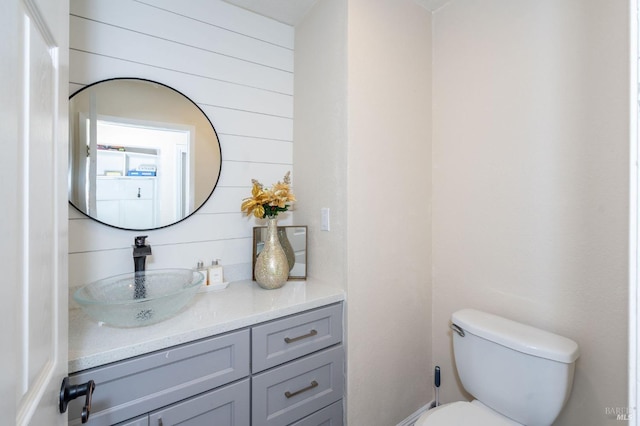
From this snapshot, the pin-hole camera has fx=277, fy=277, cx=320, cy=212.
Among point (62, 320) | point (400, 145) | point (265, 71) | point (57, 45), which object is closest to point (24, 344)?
point (62, 320)

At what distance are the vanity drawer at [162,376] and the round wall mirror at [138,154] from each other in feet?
2.32

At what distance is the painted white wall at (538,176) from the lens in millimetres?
1121

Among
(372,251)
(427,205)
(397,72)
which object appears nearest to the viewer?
(372,251)

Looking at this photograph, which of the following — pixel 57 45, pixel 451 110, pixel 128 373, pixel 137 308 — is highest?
pixel 451 110

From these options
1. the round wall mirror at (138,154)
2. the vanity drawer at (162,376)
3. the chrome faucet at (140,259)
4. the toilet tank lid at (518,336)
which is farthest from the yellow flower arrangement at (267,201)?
the toilet tank lid at (518,336)

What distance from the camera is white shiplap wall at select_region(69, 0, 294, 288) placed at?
130 centimetres

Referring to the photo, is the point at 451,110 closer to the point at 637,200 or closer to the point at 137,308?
the point at 637,200

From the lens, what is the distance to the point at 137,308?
991mm

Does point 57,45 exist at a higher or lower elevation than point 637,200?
higher

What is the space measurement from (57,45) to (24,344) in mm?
600

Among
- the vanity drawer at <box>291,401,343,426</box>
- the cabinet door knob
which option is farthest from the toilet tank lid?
the cabinet door knob

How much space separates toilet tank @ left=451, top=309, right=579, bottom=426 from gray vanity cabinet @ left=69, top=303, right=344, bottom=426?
63 centimetres

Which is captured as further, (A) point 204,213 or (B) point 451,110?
(B) point 451,110

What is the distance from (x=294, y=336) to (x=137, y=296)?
2.41ft
